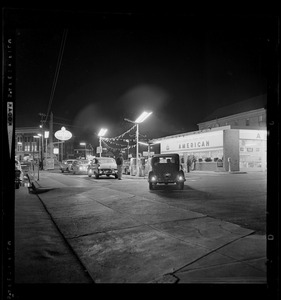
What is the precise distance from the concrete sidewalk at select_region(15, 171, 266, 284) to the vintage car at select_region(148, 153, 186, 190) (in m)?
6.00

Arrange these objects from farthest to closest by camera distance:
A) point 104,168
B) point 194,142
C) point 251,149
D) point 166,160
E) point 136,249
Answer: point 194,142 → point 251,149 → point 104,168 → point 166,160 → point 136,249

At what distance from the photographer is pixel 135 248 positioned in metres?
5.18

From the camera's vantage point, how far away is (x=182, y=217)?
7547mm

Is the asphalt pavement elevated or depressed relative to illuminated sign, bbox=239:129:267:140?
depressed

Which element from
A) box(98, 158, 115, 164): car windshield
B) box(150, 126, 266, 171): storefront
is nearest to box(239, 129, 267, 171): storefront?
box(150, 126, 266, 171): storefront

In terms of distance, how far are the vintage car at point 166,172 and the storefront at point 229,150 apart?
1722 cm

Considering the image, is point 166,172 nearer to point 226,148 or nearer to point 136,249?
point 136,249

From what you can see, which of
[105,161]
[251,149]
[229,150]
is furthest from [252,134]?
[105,161]

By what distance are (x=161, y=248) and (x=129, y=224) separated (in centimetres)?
197

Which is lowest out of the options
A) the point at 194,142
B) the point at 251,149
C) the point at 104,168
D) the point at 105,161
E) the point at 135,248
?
the point at 135,248

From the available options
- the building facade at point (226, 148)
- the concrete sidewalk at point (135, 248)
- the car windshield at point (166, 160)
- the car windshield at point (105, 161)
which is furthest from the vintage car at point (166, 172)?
the building facade at point (226, 148)

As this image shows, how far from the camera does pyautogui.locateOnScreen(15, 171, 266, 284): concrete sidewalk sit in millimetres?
3957

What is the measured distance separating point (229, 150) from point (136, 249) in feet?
93.2

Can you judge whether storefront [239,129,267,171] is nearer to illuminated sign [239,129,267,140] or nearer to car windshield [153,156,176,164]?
illuminated sign [239,129,267,140]
